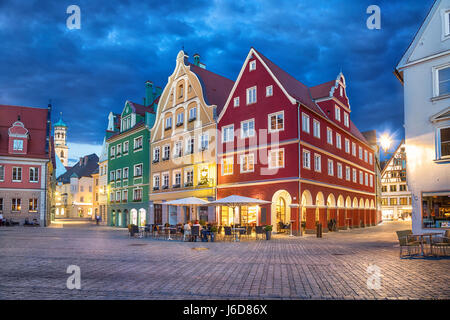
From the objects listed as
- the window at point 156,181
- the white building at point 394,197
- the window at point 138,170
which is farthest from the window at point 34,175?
the white building at point 394,197

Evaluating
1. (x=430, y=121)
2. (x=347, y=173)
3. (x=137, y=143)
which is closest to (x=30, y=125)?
(x=137, y=143)

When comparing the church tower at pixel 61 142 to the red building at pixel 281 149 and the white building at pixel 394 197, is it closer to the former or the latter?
the white building at pixel 394 197

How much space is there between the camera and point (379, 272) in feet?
37.5

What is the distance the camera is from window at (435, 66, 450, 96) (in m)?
20.1

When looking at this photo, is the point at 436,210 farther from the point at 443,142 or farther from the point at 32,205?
the point at 32,205

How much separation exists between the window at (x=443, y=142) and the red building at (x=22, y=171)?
4347cm

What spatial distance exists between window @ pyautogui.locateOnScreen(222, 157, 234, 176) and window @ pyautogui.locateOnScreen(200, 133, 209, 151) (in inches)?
102

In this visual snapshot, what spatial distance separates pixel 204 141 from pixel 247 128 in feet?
17.9

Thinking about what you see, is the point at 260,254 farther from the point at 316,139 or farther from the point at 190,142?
the point at 190,142

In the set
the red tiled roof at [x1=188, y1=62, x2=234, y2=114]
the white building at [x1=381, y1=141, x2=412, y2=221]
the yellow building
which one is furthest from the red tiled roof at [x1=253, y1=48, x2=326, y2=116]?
the white building at [x1=381, y1=141, x2=412, y2=221]

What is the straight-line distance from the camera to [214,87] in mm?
41000

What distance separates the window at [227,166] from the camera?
3475cm
